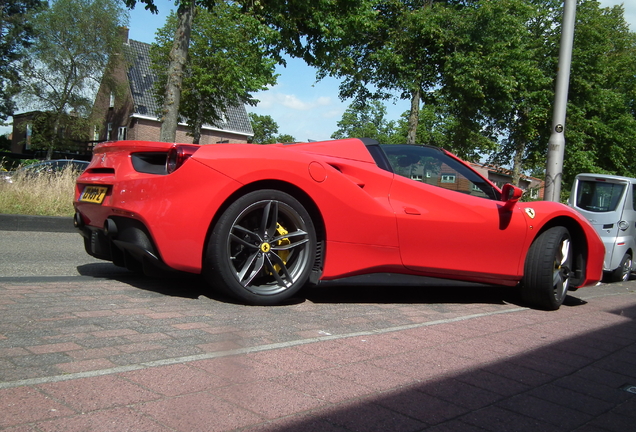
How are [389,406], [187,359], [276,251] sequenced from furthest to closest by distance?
1. [276,251]
2. [187,359]
3. [389,406]

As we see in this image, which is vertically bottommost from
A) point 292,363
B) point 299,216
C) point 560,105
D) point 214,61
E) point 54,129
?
point 292,363

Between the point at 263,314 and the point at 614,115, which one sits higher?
the point at 614,115

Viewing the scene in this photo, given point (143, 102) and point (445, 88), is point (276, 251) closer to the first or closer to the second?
point (445, 88)

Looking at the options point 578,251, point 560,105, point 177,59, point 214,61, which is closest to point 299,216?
point 578,251

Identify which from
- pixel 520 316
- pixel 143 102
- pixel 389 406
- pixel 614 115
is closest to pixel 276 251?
pixel 389 406

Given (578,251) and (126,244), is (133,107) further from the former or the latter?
(126,244)

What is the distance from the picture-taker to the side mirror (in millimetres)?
4980

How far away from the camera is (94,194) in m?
4.34

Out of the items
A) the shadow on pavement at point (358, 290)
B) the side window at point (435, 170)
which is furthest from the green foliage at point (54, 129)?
the side window at point (435, 170)

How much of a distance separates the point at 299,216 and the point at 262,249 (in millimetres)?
350

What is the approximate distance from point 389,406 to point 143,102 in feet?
137

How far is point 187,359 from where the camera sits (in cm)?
290

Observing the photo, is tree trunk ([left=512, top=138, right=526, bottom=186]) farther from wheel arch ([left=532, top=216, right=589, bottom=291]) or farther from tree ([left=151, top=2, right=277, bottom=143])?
wheel arch ([left=532, top=216, right=589, bottom=291])

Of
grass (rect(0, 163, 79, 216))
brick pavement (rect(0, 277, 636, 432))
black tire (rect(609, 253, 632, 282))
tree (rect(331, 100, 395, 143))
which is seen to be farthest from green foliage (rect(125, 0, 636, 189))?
tree (rect(331, 100, 395, 143))
